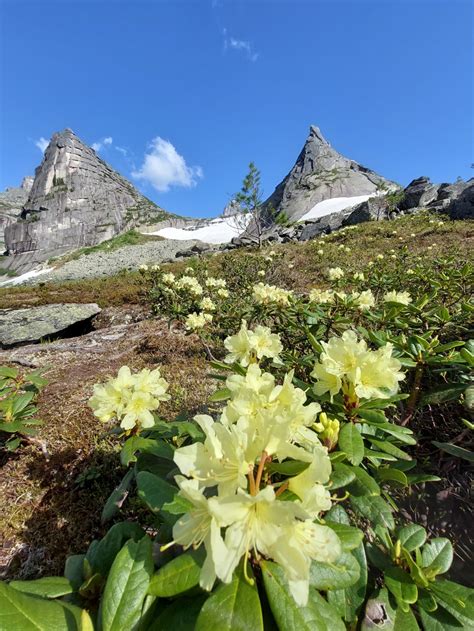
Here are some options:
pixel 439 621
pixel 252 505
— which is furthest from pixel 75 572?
pixel 439 621

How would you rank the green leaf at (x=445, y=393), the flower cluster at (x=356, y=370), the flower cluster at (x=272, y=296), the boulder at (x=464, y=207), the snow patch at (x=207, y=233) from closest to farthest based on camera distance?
the flower cluster at (x=356, y=370) → the green leaf at (x=445, y=393) → the flower cluster at (x=272, y=296) → the boulder at (x=464, y=207) → the snow patch at (x=207, y=233)

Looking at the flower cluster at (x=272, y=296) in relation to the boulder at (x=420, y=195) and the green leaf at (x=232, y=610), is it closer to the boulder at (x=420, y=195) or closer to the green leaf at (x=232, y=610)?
the green leaf at (x=232, y=610)

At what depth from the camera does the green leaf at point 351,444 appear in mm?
934

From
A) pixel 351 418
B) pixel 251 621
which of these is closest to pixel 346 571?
pixel 251 621

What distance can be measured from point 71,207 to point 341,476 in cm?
5653

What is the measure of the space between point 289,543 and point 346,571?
0.30 meters

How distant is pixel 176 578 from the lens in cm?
71

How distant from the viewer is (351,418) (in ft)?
3.82

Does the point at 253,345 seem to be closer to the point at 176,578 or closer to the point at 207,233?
the point at 176,578

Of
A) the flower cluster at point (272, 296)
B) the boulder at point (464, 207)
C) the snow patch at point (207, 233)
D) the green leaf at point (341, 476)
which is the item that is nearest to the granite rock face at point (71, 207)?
the snow patch at point (207, 233)

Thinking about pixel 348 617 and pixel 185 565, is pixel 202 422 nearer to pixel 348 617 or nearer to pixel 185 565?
pixel 185 565

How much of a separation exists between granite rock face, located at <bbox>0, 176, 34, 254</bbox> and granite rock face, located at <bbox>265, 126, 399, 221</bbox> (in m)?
61.0

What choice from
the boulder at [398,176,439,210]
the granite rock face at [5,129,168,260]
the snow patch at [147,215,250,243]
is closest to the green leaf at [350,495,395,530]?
the boulder at [398,176,439,210]

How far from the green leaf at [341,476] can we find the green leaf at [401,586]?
0.82 feet
